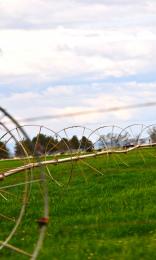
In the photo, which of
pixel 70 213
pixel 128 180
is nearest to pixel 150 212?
pixel 70 213

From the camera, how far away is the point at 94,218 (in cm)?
955

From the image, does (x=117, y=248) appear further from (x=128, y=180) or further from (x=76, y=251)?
(x=128, y=180)

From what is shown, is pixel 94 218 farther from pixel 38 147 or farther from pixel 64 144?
pixel 64 144

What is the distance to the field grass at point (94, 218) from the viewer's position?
24.7 ft

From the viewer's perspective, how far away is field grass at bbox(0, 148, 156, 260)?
7543 mm

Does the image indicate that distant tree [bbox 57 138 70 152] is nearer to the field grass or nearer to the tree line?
the tree line

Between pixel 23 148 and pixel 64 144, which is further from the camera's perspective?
pixel 64 144

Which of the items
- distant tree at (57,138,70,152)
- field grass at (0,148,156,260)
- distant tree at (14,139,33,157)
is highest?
distant tree at (57,138,70,152)

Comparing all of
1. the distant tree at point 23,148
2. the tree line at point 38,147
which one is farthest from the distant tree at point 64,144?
the distant tree at point 23,148

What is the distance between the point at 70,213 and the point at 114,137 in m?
12.3

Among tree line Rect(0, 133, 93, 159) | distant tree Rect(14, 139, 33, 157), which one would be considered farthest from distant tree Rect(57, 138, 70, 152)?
distant tree Rect(14, 139, 33, 157)

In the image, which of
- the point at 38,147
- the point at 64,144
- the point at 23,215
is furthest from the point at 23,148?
the point at 64,144

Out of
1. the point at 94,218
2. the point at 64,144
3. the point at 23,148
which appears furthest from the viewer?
the point at 64,144

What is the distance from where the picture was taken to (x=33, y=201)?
12.2 m
